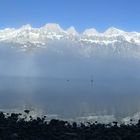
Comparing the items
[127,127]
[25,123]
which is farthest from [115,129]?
[25,123]

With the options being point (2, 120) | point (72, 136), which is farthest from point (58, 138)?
point (2, 120)

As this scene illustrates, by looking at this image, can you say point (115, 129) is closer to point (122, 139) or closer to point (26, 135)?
point (122, 139)

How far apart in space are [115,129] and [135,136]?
1.14m

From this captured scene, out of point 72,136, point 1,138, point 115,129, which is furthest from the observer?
point 115,129

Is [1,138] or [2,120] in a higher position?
[2,120]

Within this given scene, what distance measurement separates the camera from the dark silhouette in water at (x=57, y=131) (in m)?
16.1

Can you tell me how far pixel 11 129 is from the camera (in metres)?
16.6

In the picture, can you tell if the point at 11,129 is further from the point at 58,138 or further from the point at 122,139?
the point at 122,139

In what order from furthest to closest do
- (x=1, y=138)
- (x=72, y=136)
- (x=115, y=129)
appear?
1. (x=115, y=129)
2. (x=72, y=136)
3. (x=1, y=138)

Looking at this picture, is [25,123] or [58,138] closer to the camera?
[58,138]

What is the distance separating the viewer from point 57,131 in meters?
16.8

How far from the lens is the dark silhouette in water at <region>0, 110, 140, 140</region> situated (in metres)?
Result: 16.1

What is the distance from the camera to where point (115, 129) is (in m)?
Result: 17.4

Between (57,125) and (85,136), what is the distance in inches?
70.1
